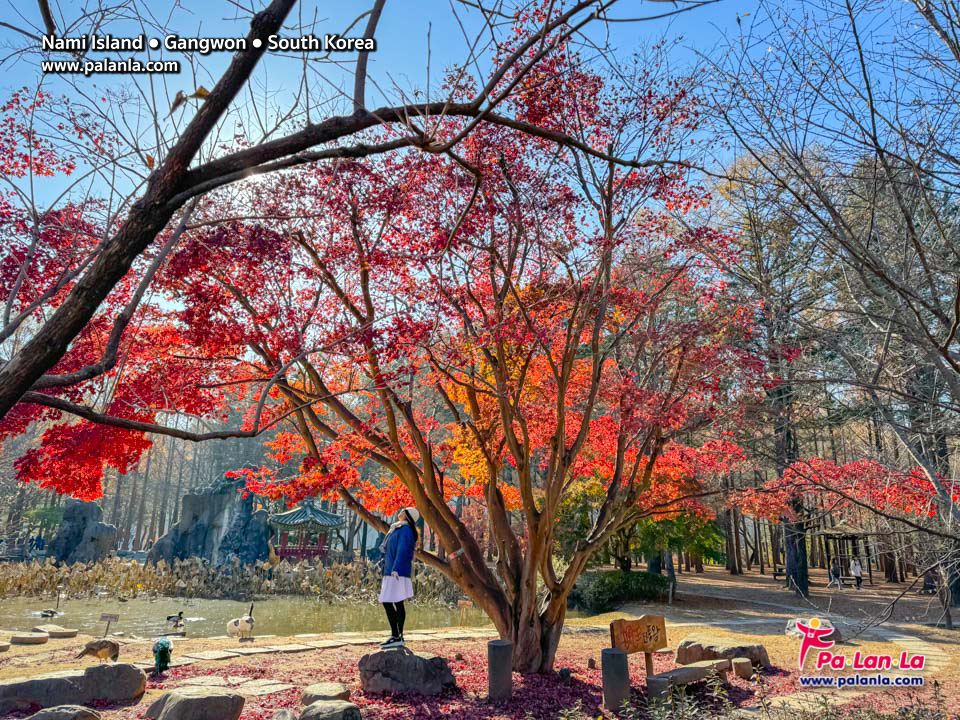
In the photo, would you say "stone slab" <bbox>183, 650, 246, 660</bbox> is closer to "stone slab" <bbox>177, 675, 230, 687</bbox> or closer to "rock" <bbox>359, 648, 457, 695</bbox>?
"stone slab" <bbox>177, 675, 230, 687</bbox>

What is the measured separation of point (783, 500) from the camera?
13.6 meters

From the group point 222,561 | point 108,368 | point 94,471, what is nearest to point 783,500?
point 94,471

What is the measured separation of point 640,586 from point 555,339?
1081 centimetres

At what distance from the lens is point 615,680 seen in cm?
556

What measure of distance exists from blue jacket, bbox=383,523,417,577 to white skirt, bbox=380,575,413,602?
0.06 metres

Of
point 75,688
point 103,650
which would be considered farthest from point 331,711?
point 103,650

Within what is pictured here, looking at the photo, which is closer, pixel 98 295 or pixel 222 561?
pixel 98 295

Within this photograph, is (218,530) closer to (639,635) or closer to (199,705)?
(199,705)

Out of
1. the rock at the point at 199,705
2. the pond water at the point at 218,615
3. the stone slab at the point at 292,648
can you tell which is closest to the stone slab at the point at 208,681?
the rock at the point at 199,705

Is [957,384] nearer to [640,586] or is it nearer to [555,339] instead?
[555,339]

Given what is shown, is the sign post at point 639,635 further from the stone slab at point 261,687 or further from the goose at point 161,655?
the goose at point 161,655

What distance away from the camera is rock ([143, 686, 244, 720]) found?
14.4ft

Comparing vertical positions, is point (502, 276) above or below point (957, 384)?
above

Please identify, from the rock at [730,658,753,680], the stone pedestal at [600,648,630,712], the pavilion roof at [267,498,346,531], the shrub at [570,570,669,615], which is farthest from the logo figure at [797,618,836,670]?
the pavilion roof at [267,498,346,531]
